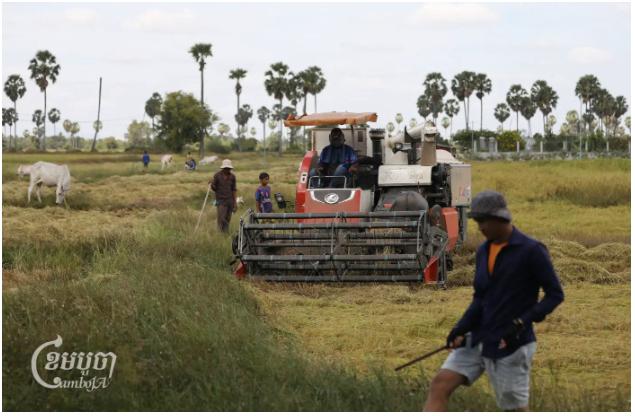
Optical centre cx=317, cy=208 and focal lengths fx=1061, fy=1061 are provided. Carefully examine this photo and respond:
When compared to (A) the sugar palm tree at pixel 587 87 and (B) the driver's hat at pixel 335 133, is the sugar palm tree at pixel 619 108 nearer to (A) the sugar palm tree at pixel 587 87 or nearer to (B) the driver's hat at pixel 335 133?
(A) the sugar palm tree at pixel 587 87

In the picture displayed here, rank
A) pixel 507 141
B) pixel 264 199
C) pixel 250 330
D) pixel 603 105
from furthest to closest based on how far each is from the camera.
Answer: pixel 603 105 < pixel 507 141 < pixel 264 199 < pixel 250 330

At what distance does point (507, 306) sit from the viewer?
20.6 feet

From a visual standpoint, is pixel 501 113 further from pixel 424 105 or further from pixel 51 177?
pixel 51 177

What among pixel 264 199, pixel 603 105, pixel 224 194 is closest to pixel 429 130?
pixel 264 199

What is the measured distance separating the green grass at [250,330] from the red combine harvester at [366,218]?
0.36 meters

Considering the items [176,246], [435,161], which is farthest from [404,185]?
[176,246]

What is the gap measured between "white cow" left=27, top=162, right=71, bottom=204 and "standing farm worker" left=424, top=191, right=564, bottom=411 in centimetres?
2478

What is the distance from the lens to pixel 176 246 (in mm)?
16188

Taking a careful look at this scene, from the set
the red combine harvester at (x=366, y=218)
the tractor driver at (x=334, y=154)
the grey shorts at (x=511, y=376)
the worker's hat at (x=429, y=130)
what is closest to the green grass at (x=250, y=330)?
the red combine harvester at (x=366, y=218)

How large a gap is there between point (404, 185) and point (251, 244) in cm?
286

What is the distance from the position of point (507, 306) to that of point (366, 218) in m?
8.49

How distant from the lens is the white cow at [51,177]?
98.2 ft

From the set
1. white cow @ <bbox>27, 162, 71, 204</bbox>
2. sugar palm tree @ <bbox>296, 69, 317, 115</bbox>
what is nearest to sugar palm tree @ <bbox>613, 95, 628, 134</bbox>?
sugar palm tree @ <bbox>296, 69, 317, 115</bbox>

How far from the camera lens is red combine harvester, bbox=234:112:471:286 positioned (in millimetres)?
13961
